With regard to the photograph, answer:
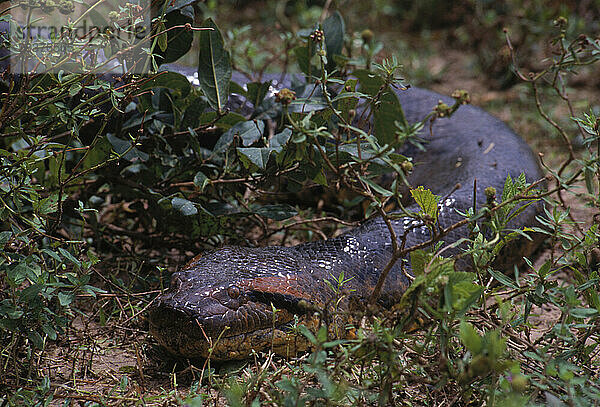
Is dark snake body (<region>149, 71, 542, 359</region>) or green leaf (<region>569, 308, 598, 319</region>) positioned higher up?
green leaf (<region>569, 308, 598, 319</region>)

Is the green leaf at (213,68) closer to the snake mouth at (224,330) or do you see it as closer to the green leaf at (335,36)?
the green leaf at (335,36)

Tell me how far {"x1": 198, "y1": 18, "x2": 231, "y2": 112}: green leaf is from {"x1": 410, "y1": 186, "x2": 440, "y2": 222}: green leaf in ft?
3.90

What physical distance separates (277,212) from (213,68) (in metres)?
0.75

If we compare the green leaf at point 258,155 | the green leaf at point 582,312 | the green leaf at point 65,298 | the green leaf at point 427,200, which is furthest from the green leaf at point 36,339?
the green leaf at point 582,312

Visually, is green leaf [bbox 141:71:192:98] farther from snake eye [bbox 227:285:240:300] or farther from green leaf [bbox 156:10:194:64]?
snake eye [bbox 227:285:240:300]

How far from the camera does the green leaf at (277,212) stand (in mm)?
2945

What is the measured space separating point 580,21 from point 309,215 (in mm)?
4270

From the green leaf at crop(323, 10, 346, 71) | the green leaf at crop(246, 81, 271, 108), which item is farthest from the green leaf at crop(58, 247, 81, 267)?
the green leaf at crop(323, 10, 346, 71)

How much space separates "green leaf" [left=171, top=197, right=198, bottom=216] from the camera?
269 centimetres

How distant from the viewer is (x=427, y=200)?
7.15ft

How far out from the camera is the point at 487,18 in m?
6.85

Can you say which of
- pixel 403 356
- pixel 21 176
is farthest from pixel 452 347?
pixel 21 176

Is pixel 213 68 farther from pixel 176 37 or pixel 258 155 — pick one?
pixel 258 155

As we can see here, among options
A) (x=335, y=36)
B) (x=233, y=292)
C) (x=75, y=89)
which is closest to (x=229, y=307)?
(x=233, y=292)
